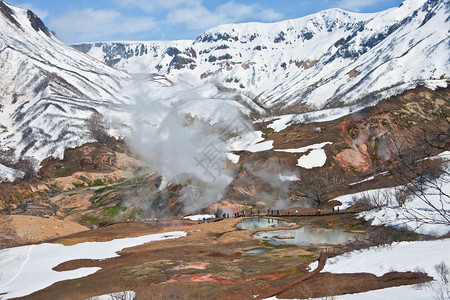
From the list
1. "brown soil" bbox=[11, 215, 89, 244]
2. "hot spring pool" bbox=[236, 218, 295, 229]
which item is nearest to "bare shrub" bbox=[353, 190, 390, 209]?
"hot spring pool" bbox=[236, 218, 295, 229]

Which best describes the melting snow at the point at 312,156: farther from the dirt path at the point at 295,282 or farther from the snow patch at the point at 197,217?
the dirt path at the point at 295,282

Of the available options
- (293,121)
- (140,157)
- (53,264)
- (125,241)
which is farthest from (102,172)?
(53,264)

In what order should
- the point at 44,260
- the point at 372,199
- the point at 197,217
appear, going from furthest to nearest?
the point at 197,217, the point at 372,199, the point at 44,260

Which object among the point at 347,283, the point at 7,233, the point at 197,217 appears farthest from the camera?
the point at 197,217

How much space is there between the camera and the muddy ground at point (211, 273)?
18.2 metres

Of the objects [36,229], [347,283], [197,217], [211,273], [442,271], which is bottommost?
[211,273]

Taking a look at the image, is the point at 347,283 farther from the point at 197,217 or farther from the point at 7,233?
the point at 197,217

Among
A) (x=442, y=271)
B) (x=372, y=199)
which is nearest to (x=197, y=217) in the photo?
→ (x=372, y=199)

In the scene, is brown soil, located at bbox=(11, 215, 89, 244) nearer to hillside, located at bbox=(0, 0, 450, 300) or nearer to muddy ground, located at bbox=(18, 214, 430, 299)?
hillside, located at bbox=(0, 0, 450, 300)

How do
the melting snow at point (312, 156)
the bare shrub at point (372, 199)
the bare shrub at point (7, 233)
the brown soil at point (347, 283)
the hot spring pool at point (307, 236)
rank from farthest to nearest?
the melting snow at point (312, 156), the bare shrub at point (372, 199), the bare shrub at point (7, 233), the hot spring pool at point (307, 236), the brown soil at point (347, 283)

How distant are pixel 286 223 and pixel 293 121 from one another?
80391mm

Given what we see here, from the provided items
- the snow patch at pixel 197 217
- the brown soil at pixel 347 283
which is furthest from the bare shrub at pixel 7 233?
the brown soil at pixel 347 283

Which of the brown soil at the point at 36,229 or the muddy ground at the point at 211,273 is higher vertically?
the brown soil at the point at 36,229

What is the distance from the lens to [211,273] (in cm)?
2595
